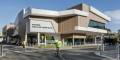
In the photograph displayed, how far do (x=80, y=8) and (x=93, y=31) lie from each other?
7.68 metres

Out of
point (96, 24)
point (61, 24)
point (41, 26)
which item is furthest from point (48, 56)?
point (96, 24)

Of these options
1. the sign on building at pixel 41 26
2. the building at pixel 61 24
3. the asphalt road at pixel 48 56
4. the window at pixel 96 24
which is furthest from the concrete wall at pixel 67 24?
the asphalt road at pixel 48 56

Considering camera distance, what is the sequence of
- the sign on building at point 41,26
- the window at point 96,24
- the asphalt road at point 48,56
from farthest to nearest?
1. the window at point 96,24
2. the sign on building at point 41,26
3. the asphalt road at point 48,56

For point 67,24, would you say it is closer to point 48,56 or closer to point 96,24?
point 96,24

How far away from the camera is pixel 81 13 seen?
7312cm

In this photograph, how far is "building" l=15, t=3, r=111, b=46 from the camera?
69.6 m

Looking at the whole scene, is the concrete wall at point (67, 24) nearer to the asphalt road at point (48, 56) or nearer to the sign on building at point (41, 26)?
the sign on building at point (41, 26)

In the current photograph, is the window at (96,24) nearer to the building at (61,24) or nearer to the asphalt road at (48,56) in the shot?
the building at (61,24)

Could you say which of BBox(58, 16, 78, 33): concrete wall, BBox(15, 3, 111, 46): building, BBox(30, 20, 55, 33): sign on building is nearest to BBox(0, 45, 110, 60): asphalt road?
BBox(15, 3, 111, 46): building

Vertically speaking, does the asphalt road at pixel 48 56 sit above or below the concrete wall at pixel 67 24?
below

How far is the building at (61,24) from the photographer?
6956 centimetres

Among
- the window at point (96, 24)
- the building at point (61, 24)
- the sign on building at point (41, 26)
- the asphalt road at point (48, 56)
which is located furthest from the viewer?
the window at point (96, 24)

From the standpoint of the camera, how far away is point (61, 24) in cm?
7556

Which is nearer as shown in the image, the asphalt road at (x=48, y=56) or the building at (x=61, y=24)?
the asphalt road at (x=48, y=56)
